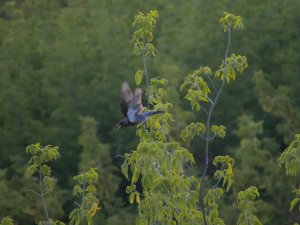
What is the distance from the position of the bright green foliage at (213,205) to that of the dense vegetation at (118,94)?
271 inches

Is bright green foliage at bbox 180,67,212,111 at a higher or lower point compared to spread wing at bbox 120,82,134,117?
higher

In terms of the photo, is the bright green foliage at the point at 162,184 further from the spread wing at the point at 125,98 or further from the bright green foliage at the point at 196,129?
the spread wing at the point at 125,98

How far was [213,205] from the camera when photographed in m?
5.52

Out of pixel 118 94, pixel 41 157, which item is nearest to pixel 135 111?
pixel 41 157

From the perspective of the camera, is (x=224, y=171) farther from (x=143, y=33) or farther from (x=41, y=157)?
(x=41, y=157)

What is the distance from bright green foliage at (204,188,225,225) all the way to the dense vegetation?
688 centimetres

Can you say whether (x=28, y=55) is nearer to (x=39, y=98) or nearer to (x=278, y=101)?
(x=39, y=98)

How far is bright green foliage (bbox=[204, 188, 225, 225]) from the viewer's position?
5434mm

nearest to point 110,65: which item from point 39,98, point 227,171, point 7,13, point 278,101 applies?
point 39,98

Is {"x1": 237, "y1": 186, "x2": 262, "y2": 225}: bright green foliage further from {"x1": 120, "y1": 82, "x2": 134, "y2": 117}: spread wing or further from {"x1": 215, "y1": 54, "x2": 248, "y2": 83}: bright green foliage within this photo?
{"x1": 120, "y1": 82, "x2": 134, "y2": 117}: spread wing

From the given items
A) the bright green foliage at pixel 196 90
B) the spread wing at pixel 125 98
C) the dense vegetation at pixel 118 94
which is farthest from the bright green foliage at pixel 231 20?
the dense vegetation at pixel 118 94

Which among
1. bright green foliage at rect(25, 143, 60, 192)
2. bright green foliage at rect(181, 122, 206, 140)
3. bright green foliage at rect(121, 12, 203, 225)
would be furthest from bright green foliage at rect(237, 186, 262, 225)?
bright green foliage at rect(25, 143, 60, 192)

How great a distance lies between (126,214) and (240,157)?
7.45 feet

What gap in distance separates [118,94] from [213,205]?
11.4 m
